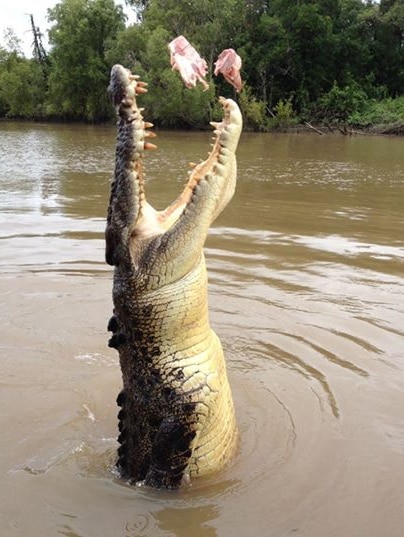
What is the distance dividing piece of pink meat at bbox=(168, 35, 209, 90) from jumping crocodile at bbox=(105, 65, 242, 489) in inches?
13.9

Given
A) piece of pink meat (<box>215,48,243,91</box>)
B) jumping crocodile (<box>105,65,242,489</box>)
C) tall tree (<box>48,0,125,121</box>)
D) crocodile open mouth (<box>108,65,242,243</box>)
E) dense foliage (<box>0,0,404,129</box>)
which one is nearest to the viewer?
crocodile open mouth (<box>108,65,242,243</box>)

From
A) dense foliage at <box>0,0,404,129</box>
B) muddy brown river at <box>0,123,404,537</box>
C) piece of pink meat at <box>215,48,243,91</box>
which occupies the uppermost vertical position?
dense foliage at <box>0,0,404,129</box>

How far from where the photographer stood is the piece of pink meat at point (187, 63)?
3.61m

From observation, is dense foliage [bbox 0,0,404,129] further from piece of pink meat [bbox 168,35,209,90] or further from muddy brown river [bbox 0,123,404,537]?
piece of pink meat [bbox 168,35,209,90]

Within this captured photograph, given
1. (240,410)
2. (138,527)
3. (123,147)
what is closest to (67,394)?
(240,410)

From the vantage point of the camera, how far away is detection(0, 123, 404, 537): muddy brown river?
128 inches

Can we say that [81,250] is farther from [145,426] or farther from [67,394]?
[145,426]

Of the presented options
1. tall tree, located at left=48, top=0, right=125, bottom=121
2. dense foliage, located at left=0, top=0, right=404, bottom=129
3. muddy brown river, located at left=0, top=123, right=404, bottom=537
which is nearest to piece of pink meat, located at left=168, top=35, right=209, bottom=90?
muddy brown river, located at left=0, top=123, right=404, bottom=537

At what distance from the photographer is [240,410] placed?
439 cm

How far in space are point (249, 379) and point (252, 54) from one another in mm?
43242

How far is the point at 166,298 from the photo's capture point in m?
3.22

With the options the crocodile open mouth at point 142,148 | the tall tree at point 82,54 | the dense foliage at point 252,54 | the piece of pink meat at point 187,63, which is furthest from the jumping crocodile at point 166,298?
the tall tree at point 82,54

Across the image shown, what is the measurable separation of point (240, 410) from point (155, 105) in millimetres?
39051

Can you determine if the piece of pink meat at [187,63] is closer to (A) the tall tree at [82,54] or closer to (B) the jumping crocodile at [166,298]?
(B) the jumping crocodile at [166,298]
